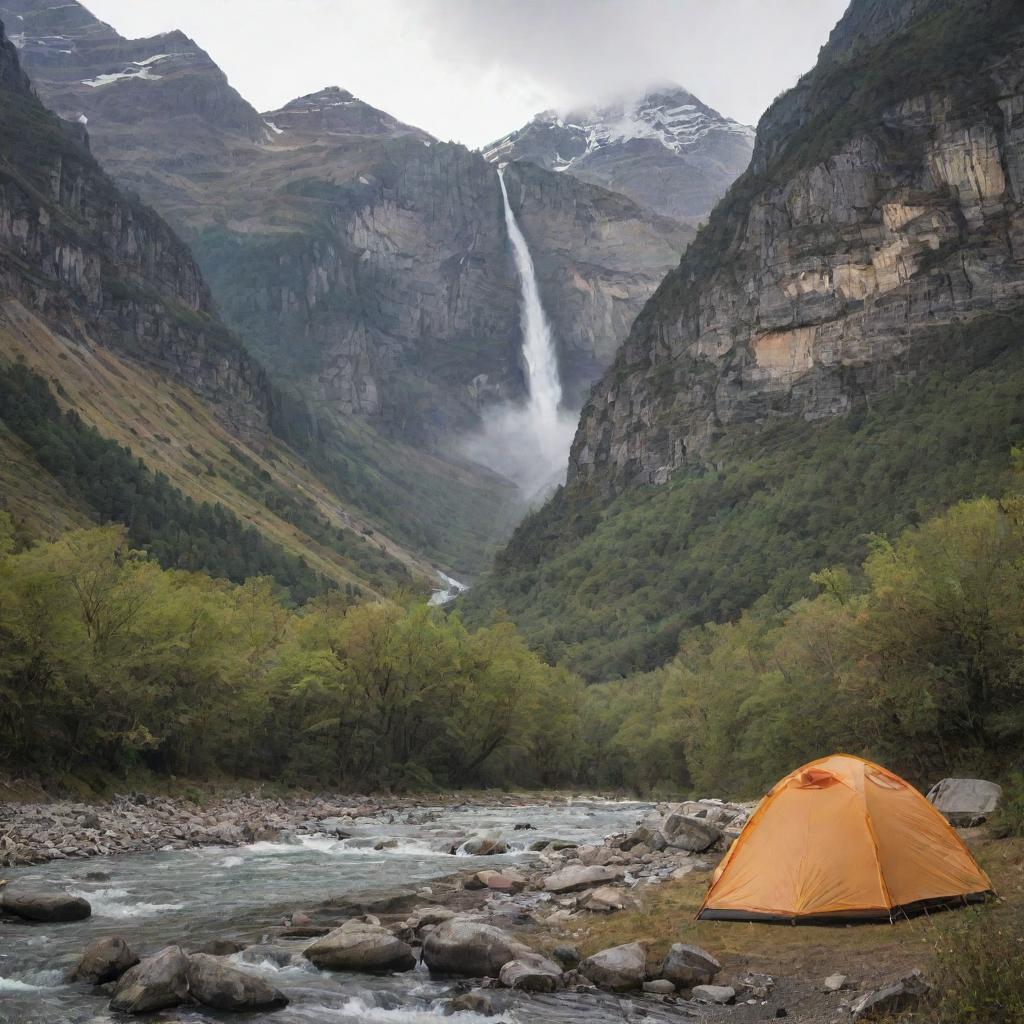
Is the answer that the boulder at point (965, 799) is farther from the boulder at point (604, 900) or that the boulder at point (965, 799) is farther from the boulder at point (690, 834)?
the boulder at point (604, 900)

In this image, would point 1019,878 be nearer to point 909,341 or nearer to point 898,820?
point 898,820

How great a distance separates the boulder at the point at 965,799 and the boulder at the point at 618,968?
10.9 metres

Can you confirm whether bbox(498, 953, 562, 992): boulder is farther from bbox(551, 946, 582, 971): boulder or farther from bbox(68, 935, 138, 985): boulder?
bbox(68, 935, 138, 985): boulder

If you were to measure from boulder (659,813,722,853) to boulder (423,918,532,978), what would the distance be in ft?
40.2

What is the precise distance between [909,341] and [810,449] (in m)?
23.5

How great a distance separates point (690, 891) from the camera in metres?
19.7

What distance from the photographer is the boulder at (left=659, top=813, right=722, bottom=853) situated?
26.1 metres

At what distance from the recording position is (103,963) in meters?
14.0

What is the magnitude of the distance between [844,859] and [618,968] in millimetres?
4676

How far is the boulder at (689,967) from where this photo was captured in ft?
44.3

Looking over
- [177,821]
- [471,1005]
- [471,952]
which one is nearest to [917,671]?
[471,952]

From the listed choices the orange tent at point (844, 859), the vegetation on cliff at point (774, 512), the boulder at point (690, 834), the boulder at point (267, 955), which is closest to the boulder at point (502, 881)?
the boulder at point (690, 834)

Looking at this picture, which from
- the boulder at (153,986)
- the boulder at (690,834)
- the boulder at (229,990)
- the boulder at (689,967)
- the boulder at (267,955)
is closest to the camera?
the boulder at (153,986)

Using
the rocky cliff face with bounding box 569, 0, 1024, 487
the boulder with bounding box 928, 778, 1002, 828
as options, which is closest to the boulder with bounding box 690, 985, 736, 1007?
the boulder with bounding box 928, 778, 1002, 828
